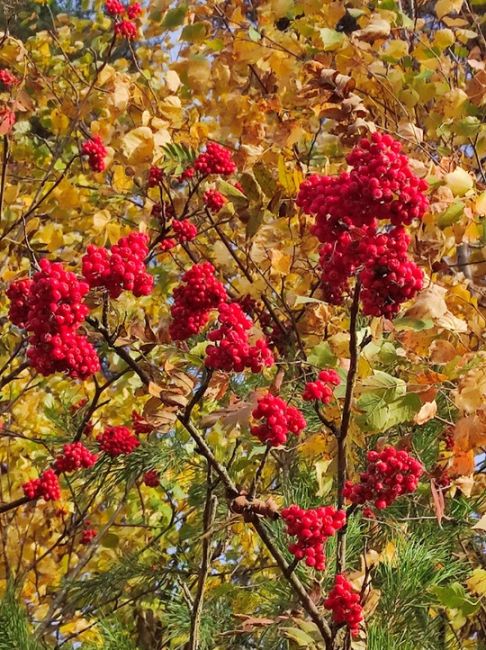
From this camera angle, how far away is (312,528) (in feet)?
3.75

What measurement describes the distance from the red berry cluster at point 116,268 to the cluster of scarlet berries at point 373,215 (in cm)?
27

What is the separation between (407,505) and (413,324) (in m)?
0.81

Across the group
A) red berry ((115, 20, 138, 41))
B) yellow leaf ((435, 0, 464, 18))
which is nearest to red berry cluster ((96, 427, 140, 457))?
red berry ((115, 20, 138, 41))

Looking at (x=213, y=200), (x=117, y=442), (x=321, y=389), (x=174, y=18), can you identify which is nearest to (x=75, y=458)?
(x=117, y=442)

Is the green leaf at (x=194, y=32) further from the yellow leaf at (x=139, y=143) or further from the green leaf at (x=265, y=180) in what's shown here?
the green leaf at (x=265, y=180)

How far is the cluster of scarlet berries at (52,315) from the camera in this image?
1.03 meters

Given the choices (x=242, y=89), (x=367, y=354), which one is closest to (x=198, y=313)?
(x=367, y=354)

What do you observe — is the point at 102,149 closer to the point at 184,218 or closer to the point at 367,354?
the point at 184,218

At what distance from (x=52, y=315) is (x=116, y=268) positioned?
158 millimetres

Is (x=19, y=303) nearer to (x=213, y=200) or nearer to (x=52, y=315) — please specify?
(x=52, y=315)

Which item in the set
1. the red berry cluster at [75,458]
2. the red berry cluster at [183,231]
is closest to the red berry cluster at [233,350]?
the red berry cluster at [75,458]

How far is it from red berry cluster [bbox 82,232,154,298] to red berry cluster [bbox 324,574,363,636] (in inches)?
20.5

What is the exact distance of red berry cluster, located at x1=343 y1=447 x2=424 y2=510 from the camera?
4.02 feet

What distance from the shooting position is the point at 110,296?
1212 mm
